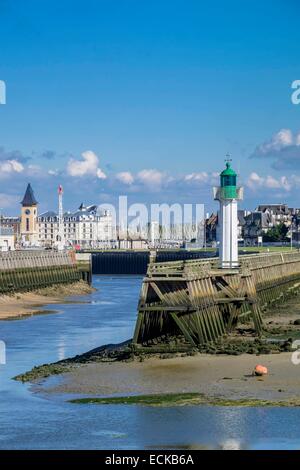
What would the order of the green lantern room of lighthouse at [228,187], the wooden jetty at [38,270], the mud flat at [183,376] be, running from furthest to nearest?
the wooden jetty at [38,270]
the green lantern room of lighthouse at [228,187]
the mud flat at [183,376]

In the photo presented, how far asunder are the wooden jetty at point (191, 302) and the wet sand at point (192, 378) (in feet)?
8.73

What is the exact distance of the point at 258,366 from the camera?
3650cm

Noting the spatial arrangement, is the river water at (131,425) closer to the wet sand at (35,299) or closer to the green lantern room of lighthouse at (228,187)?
the green lantern room of lighthouse at (228,187)

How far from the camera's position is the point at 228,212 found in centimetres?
5409

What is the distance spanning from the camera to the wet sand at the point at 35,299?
71.9 meters

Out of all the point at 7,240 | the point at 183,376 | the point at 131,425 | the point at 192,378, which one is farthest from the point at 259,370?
the point at 7,240

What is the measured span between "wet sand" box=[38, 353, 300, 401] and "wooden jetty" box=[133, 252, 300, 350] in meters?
2.66

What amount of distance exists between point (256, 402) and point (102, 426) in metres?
4.82

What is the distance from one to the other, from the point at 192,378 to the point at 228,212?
19019mm

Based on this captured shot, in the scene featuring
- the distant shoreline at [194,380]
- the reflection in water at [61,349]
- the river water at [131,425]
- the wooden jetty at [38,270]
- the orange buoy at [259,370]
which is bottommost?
the river water at [131,425]

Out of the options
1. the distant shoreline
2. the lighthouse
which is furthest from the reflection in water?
the lighthouse

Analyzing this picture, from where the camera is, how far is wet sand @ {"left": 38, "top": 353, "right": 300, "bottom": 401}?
34062mm

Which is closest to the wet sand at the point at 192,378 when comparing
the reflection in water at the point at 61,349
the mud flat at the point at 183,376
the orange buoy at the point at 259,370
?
the mud flat at the point at 183,376
